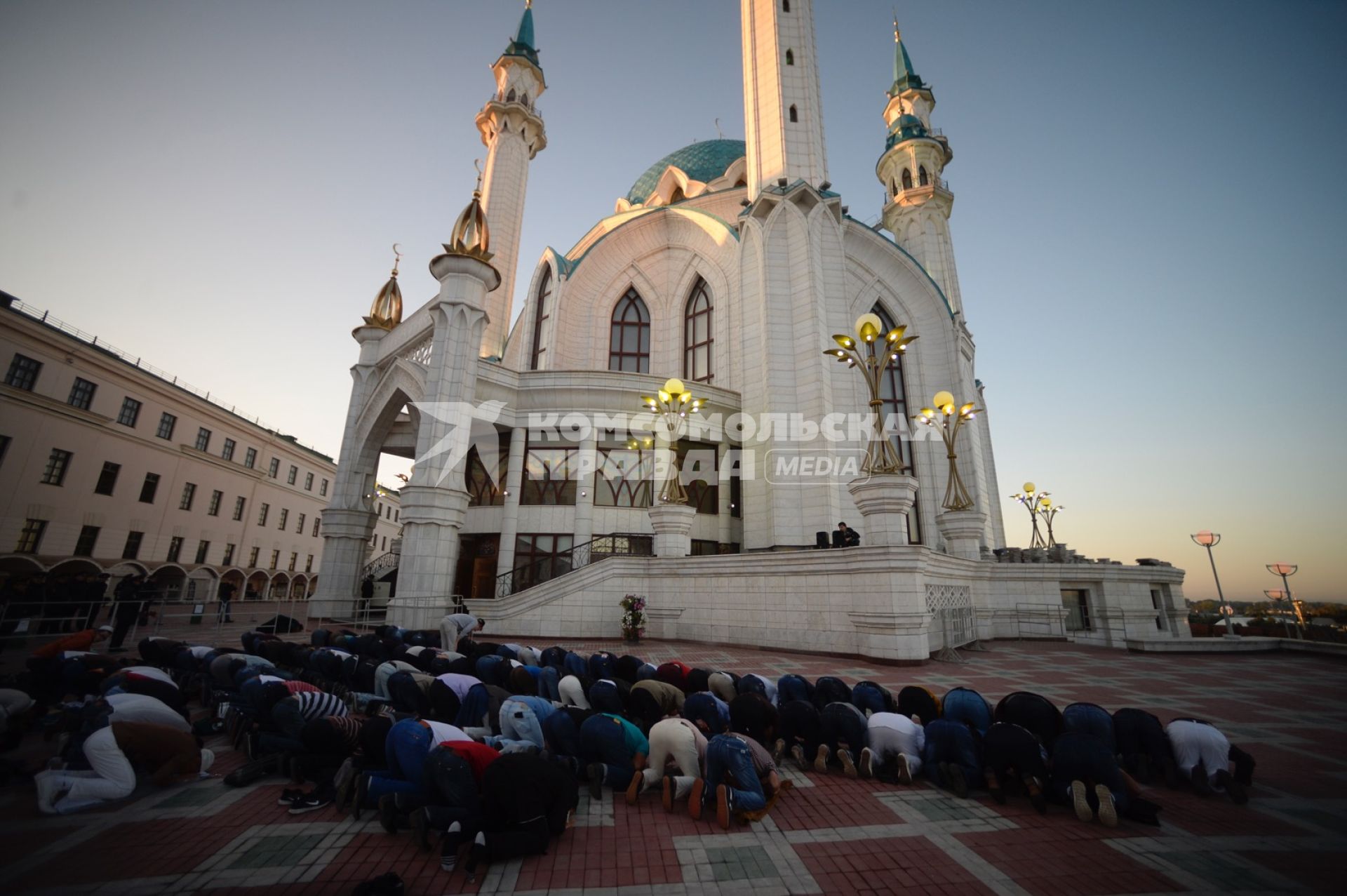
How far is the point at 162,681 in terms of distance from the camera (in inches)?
215

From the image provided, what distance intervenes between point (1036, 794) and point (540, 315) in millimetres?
27145

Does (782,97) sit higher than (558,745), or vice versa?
(782,97)

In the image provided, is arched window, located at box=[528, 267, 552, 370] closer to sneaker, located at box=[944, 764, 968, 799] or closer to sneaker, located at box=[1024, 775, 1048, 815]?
sneaker, located at box=[944, 764, 968, 799]

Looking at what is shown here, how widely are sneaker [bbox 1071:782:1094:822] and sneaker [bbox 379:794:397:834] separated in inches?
186

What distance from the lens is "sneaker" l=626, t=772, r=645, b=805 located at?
4074 mm

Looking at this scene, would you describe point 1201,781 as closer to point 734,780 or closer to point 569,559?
point 734,780

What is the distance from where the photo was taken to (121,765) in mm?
3973

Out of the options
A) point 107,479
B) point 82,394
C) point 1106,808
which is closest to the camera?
point 1106,808

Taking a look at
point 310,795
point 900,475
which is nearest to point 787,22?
point 900,475

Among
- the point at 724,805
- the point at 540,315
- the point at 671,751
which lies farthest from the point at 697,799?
the point at 540,315

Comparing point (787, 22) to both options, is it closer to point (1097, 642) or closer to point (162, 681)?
point (1097, 642)

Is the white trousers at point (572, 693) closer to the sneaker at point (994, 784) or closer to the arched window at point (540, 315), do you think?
the sneaker at point (994, 784)

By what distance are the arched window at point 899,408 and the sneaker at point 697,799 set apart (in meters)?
20.1

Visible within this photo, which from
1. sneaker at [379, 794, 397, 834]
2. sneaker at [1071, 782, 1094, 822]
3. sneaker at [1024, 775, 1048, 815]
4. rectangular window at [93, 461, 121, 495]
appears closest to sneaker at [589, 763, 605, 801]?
sneaker at [379, 794, 397, 834]
